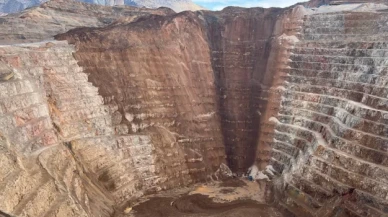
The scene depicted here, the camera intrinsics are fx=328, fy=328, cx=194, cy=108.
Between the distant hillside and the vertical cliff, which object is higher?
the distant hillside

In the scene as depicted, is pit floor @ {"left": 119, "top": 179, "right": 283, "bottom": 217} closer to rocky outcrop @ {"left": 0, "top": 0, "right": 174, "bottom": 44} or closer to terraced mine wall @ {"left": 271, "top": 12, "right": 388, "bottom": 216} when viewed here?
terraced mine wall @ {"left": 271, "top": 12, "right": 388, "bottom": 216}

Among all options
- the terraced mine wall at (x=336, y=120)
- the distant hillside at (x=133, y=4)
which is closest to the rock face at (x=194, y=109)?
the terraced mine wall at (x=336, y=120)

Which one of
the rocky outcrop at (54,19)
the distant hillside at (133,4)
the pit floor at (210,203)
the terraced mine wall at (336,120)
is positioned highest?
the distant hillside at (133,4)

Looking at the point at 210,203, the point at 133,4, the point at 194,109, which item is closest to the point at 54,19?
the point at 194,109

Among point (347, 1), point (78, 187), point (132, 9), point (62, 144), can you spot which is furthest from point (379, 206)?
point (132, 9)

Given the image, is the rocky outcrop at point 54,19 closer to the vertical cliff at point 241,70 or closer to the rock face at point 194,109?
the rock face at point 194,109

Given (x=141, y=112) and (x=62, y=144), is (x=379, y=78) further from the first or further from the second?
(x=62, y=144)

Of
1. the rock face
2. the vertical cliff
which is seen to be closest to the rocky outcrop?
the rock face
